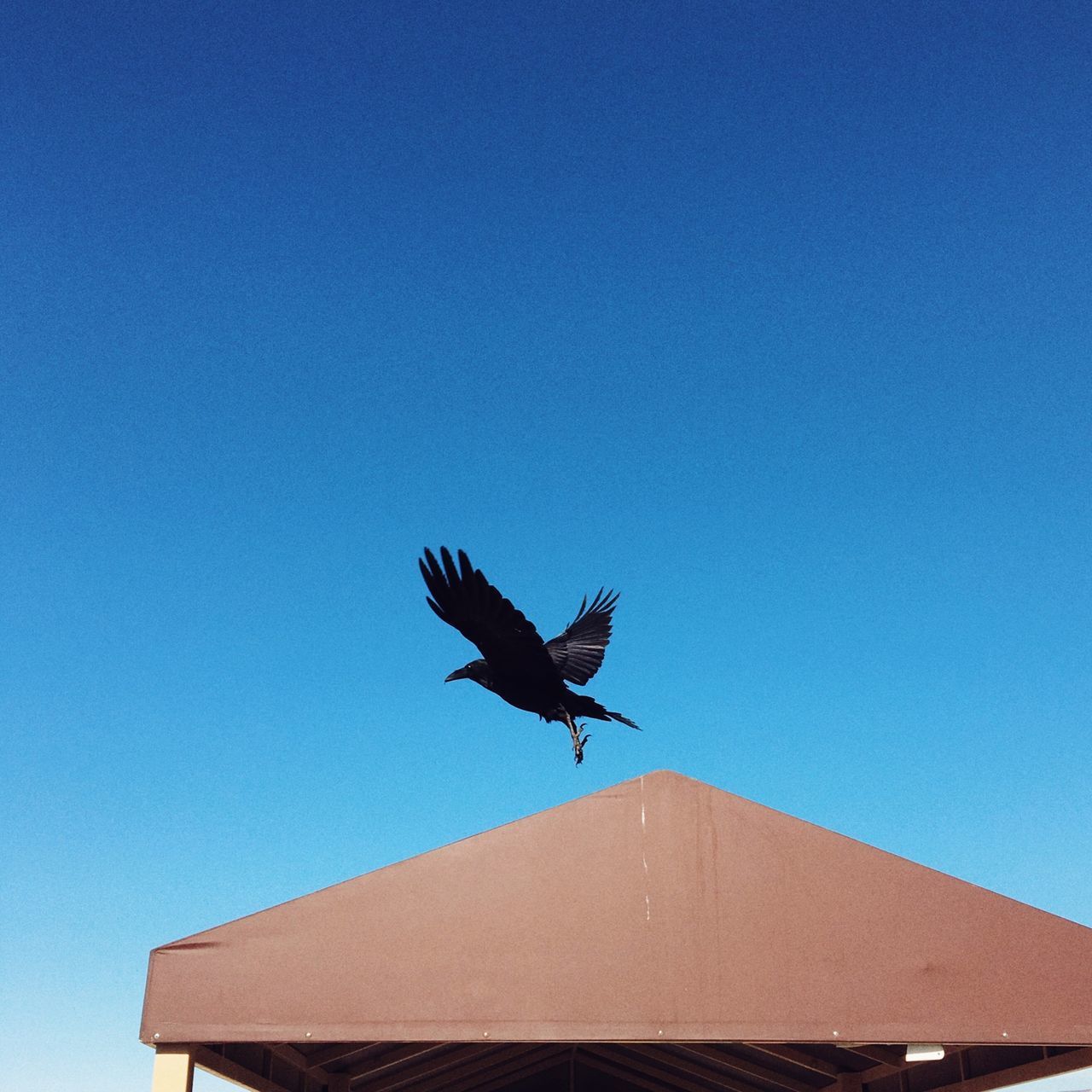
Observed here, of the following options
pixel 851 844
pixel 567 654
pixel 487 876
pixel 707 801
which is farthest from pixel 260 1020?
pixel 567 654

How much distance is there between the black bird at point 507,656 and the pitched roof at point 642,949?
2017 millimetres

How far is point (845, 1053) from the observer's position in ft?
18.5

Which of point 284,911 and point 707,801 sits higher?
point 707,801

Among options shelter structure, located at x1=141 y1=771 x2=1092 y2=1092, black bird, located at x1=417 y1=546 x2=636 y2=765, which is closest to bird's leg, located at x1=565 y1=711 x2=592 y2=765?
black bird, located at x1=417 y1=546 x2=636 y2=765

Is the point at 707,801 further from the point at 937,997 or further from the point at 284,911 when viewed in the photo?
the point at 284,911

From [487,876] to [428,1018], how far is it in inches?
17.9

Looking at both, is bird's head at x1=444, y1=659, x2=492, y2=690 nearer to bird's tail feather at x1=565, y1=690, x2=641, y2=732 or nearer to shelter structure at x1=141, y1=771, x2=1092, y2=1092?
bird's tail feather at x1=565, y1=690, x2=641, y2=732

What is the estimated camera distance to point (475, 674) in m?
6.90

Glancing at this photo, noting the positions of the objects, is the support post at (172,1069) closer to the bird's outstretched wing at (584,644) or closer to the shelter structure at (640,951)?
the shelter structure at (640,951)

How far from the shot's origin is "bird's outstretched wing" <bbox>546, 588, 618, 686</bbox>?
7781 millimetres

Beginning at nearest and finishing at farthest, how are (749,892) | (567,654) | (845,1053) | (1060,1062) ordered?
(749,892)
(1060,1062)
(845,1053)
(567,654)

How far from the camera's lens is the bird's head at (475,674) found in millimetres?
6848

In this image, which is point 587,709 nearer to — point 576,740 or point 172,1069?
point 576,740

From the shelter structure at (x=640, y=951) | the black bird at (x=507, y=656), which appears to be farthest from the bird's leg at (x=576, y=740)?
the shelter structure at (x=640, y=951)
